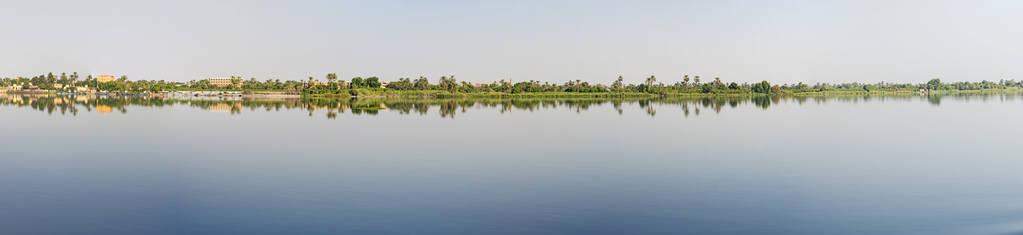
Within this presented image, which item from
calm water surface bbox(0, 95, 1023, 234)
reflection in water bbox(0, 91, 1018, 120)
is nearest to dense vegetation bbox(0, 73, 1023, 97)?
reflection in water bbox(0, 91, 1018, 120)

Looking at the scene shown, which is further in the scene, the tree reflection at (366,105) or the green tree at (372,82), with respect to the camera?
the green tree at (372,82)

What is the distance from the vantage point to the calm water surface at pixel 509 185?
9625 millimetres

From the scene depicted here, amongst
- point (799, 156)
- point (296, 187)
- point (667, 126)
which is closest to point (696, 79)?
point (667, 126)

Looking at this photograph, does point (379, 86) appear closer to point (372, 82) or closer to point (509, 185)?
point (372, 82)

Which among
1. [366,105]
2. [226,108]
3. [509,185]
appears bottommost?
[509,185]

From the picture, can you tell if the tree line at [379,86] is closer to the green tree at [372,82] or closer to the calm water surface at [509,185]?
the green tree at [372,82]

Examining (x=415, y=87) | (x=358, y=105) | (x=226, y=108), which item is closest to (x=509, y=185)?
(x=226, y=108)

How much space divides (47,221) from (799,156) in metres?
17.6

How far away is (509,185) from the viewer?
1311 centimetres

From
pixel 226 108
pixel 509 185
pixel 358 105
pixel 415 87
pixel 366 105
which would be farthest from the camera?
pixel 415 87

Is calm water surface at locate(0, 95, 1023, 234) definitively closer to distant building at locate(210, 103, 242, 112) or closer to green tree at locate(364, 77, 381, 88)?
distant building at locate(210, 103, 242, 112)

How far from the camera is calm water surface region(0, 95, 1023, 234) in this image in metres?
9.62

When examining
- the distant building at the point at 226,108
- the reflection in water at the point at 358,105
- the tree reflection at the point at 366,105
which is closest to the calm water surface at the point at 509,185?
the tree reflection at the point at 366,105

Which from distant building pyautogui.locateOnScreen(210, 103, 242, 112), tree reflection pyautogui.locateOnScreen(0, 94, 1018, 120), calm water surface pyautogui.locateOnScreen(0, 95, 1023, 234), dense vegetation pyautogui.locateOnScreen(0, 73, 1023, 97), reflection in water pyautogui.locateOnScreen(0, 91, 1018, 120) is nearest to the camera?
calm water surface pyautogui.locateOnScreen(0, 95, 1023, 234)
